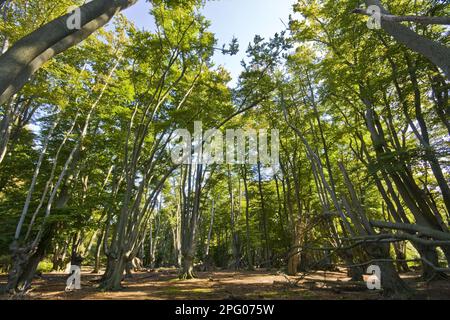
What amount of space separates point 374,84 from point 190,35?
6002 millimetres

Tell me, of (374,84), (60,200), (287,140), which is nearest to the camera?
(374,84)

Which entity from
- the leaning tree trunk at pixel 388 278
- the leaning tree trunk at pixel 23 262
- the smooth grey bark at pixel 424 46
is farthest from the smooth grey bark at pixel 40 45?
the leaning tree trunk at pixel 23 262

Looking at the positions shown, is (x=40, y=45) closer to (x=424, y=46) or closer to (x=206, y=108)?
(x=424, y=46)

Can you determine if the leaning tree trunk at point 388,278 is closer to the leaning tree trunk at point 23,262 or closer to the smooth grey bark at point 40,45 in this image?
the smooth grey bark at point 40,45

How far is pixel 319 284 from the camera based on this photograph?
9.62 metres

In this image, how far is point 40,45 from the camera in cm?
277

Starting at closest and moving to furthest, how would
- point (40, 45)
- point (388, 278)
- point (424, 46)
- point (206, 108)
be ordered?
point (40, 45)
point (424, 46)
point (388, 278)
point (206, 108)

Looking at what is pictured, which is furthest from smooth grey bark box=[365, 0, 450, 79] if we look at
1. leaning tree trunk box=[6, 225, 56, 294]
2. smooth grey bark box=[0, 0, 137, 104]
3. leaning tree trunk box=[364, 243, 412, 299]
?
leaning tree trunk box=[6, 225, 56, 294]

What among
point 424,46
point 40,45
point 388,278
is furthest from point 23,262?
point 424,46

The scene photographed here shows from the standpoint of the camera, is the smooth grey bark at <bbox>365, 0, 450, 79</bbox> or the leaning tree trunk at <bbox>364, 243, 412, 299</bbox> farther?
the leaning tree trunk at <bbox>364, 243, 412, 299</bbox>

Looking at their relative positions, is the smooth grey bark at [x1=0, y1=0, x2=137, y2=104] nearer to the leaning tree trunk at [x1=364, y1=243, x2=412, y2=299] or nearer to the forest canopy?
the forest canopy

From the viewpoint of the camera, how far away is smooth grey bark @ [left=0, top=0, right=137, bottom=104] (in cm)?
255
